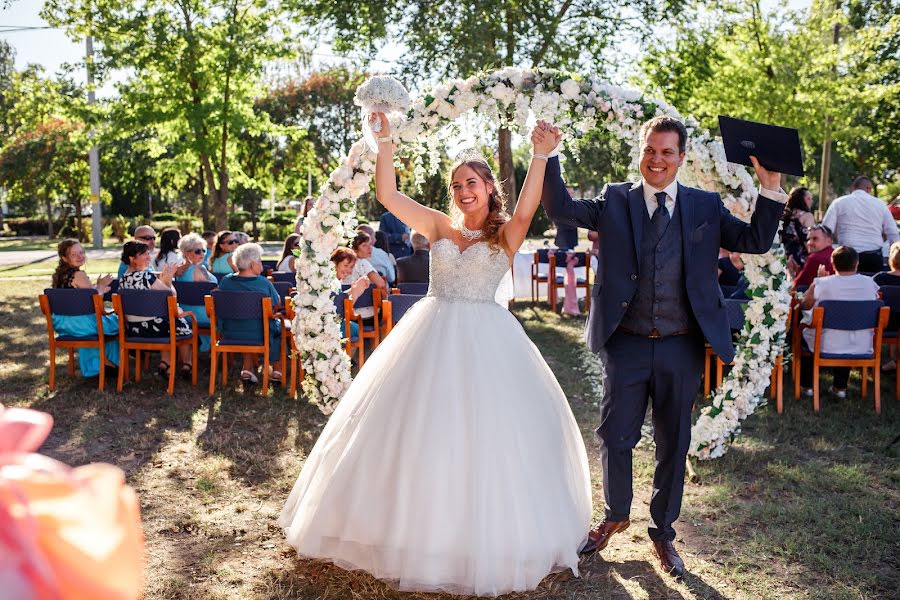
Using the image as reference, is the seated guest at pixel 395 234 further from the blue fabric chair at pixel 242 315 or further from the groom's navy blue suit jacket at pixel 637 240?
the groom's navy blue suit jacket at pixel 637 240

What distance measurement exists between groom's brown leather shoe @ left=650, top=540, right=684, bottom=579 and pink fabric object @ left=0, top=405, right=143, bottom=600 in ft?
12.8

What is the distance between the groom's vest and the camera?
4016mm

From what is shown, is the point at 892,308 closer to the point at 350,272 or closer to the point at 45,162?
the point at 350,272

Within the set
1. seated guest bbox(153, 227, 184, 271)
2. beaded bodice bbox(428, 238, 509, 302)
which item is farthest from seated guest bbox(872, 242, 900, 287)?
seated guest bbox(153, 227, 184, 271)

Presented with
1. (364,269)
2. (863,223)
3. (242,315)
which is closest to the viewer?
(242,315)

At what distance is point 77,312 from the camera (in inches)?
308

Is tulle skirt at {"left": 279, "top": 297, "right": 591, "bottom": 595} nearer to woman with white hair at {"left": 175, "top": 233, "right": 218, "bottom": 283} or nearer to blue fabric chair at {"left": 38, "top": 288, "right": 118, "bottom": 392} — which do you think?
blue fabric chair at {"left": 38, "top": 288, "right": 118, "bottom": 392}

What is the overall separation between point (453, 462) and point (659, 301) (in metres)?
1.33

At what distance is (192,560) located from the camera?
4324 mm

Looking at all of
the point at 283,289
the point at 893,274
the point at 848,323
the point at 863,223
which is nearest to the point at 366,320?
the point at 283,289

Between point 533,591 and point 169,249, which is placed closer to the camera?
point 533,591

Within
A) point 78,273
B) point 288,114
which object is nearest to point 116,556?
point 78,273

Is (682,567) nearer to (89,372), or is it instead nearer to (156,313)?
(156,313)

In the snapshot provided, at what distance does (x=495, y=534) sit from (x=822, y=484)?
298 cm
